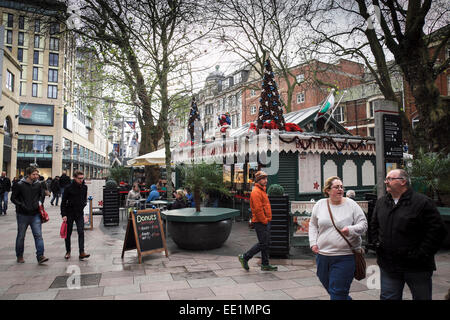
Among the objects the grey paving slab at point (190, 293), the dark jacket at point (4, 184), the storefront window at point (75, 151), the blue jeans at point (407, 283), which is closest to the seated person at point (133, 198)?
the dark jacket at point (4, 184)

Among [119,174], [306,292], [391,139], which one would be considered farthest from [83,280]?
[119,174]

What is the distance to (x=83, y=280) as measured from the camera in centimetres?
498

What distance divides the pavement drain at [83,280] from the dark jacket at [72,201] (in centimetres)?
156

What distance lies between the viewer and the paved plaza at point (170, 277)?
4324 millimetres

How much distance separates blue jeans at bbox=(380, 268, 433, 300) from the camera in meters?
2.71

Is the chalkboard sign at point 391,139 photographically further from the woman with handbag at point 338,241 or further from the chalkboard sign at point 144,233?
the chalkboard sign at point 144,233

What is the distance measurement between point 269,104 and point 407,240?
25.2ft

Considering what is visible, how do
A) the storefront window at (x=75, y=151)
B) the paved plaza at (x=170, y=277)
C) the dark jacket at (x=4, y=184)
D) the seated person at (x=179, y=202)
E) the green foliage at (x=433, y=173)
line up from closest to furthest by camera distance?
the paved plaza at (x=170, y=277) → the green foliage at (x=433, y=173) → the seated person at (x=179, y=202) → the dark jacket at (x=4, y=184) → the storefront window at (x=75, y=151)

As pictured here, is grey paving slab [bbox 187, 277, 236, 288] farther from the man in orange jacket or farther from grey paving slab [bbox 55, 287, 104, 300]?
grey paving slab [bbox 55, 287, 104, 300]

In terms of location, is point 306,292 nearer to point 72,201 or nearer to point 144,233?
point 144,233

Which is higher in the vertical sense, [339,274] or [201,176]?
[201,176]

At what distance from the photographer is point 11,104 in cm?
3080

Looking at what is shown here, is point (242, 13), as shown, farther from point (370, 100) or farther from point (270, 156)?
point (370, 100)

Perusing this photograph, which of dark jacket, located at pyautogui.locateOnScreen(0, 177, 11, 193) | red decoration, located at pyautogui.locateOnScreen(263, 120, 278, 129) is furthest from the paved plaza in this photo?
dark jacket, located at pyautogui.locateOnScreen(0, 177, 11, 193)
